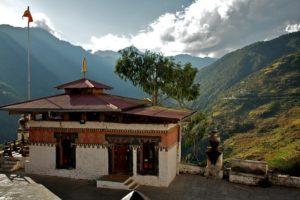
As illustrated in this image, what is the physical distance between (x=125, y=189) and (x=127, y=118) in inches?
160

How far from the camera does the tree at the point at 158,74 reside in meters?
30.0

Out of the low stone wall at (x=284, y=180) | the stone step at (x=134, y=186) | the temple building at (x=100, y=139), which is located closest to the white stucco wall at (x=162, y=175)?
the temple building at (x=100, y=139)

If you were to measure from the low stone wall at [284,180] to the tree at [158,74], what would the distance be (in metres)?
13.9

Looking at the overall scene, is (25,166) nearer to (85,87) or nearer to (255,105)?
(85,87)

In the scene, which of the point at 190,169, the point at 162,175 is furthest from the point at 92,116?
the point at 190,169

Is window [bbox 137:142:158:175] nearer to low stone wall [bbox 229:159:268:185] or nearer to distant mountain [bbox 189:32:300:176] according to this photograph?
low stone wall [bbox 229:159:268:185]

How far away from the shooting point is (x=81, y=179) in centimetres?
1831

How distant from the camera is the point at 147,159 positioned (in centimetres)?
1731

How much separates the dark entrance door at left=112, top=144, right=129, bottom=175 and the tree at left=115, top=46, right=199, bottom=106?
44.6 feet

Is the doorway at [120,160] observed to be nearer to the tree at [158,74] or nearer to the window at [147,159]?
the window at [147,159]

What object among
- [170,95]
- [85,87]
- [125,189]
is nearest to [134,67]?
[170,95]

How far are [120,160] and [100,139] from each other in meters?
1.75

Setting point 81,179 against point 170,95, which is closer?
point 81,179

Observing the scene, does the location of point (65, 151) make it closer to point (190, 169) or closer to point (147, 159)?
point (147, 159)
